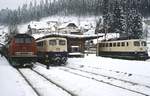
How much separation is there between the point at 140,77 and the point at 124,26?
207 feet

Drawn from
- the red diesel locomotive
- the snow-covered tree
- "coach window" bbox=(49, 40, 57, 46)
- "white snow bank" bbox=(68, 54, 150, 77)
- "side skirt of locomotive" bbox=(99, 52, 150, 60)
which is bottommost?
"white snow bank" bbox=(68, 54, 150, 77)

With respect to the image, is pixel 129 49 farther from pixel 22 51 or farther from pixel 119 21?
pixel 119 21

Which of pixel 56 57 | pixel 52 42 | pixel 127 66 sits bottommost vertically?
pixel 127 66

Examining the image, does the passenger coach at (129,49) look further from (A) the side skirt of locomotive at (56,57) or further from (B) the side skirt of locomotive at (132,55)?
(A) the side skirt of locomotive at (56,57)

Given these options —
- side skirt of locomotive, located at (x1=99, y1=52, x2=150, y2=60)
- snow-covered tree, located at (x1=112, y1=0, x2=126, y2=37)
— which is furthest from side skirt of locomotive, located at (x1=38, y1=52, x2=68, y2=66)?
snow-covered tree, located at (x1=112, y1=0, x2=126, y2=37)

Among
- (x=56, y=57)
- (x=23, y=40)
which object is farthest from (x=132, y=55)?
(x=23, y=40)

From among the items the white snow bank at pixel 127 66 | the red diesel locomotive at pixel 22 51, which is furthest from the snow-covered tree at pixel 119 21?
the red diesel locomotive at pixel 22 51

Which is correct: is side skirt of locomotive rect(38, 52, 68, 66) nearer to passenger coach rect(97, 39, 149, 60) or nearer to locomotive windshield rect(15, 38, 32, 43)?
locomotive windshield rect(15, 38, 32, 43)

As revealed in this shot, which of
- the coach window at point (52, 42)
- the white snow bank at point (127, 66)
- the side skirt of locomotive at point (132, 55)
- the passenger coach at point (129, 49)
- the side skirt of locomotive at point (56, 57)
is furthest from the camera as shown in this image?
the passenger coach at point (129, 49)

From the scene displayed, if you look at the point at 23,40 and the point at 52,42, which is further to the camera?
the point at 52,42

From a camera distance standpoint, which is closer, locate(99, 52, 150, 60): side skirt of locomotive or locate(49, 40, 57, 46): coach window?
locate(49, 40, 57, 46): coach window

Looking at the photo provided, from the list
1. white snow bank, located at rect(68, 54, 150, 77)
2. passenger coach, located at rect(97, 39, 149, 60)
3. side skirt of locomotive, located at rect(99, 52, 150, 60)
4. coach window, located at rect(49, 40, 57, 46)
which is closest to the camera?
white snow bank, located at rect(68, 54, 150, 77)

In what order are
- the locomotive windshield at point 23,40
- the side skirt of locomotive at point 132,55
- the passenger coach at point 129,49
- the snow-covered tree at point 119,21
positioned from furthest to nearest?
the snow-covered tree at point 119,21, the passenger coach at point 129,49, the side skirt of locomotive at point 132,55, the locomotive windshield at point 23,40

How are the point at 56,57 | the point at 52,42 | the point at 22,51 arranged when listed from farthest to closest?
1. the point at 52,42
2. the point at 56,57
3. the point at 22,51
